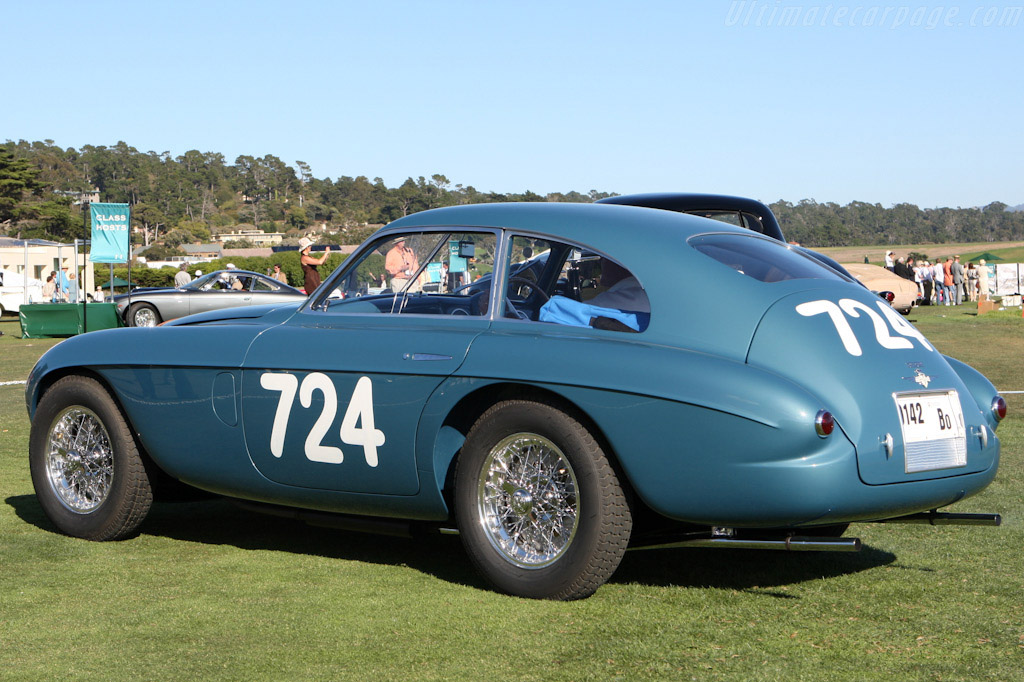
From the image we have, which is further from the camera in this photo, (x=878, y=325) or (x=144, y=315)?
(x=144, y=315)

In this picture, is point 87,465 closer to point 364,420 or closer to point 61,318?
point 364,420

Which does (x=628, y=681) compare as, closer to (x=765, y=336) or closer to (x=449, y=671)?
(x=449, y=671)

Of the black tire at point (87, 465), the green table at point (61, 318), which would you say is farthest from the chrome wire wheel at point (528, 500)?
the green table at point (61, 318)

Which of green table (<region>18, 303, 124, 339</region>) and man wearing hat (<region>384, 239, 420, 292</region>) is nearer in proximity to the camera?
man wearing hat (<region>384, 239, 420, 292</region>)

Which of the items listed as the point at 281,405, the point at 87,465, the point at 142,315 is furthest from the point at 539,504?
the point at 142,315

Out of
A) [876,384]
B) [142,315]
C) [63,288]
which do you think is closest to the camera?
[876,384]

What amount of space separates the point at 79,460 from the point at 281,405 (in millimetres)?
1374

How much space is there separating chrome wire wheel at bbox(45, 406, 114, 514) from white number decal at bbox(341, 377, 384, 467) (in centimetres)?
149

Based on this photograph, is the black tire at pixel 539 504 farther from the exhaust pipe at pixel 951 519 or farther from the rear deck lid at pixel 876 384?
the exhaust pipe at pixel 951 519

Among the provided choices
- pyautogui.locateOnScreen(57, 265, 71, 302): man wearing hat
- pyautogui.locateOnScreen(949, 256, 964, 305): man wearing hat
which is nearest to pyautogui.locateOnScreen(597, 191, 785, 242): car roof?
pyautogui.locateOnScreen(57, 265, 71, 302): man wearing hat

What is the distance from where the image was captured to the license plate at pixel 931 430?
3816 millimetres

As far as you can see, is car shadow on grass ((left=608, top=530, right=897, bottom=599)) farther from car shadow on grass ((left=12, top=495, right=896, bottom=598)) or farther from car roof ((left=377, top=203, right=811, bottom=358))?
car roof ((left=377, top=203, right=811, bottom=358))

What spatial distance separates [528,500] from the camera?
410cm

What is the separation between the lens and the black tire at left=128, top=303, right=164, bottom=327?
24141mm
